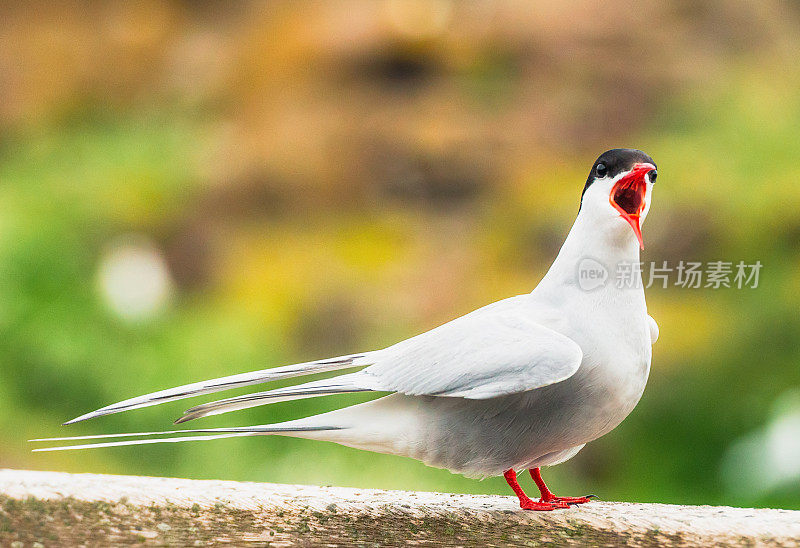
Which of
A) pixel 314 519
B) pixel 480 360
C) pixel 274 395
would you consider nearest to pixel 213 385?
pixel 274 395

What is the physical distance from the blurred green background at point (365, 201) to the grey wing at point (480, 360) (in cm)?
183

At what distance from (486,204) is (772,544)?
3493 mm

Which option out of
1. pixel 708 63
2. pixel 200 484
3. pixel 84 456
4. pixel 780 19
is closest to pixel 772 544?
pixel 200 484

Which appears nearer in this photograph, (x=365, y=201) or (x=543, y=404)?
Answer: (x=543, y=404)

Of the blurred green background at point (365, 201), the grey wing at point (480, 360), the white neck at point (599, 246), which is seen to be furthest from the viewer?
the blurred green background at point (365, 201)

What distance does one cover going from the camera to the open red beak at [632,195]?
1655mm

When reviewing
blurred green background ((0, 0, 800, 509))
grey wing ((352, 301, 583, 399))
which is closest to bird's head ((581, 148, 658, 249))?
grey wing ((352, 301, 583, 399))

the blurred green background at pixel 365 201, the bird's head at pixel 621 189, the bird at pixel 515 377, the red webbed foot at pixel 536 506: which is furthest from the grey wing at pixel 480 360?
the blurred green background at pixel 365 201

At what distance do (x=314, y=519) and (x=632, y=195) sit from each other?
836 millimetres

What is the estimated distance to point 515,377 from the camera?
1595mm

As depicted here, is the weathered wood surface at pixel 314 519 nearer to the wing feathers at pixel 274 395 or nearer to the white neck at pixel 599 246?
the wing feathers at pixel 274 395

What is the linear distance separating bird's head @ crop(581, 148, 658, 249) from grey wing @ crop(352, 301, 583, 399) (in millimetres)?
235

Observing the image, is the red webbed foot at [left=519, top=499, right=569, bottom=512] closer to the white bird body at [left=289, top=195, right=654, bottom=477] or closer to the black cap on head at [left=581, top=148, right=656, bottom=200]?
the white bird body at [left=289, top=195, right=654, bottom=477]

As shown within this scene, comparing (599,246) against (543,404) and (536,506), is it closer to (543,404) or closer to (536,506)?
(543,404)
